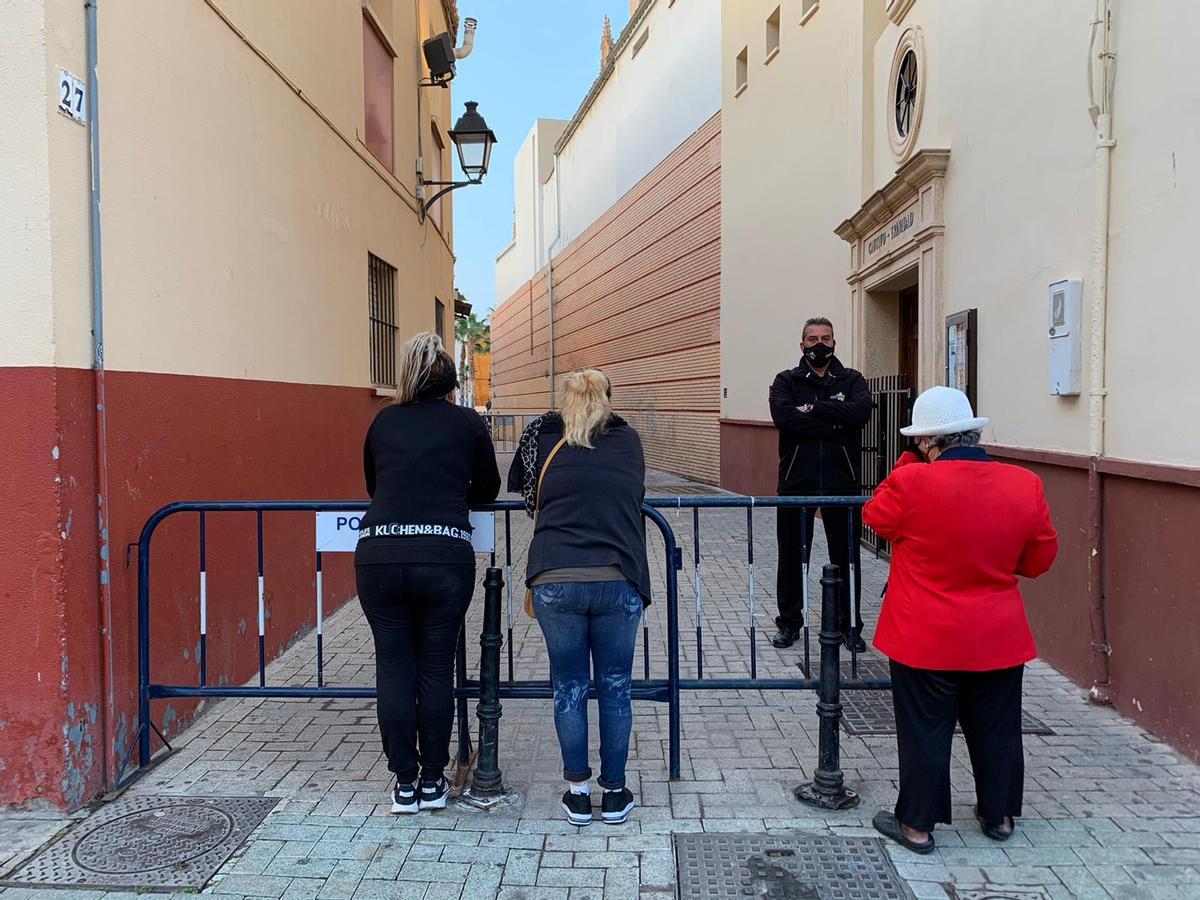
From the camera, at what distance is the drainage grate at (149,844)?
10.4 ft

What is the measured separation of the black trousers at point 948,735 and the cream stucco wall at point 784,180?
7057 mm

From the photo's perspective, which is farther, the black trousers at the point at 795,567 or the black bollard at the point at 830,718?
the black trousers at the point at 795,567

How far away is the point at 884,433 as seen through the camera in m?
8.80

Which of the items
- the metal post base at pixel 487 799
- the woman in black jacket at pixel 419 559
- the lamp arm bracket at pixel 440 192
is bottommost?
the metal post base at pixel 487 799

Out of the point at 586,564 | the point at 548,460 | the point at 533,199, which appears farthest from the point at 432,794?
the point at 533,199

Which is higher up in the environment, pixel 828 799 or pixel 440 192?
pixel 440 192

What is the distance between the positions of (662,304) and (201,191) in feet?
47.5

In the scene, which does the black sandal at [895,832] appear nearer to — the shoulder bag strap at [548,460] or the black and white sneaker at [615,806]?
the black and white sneaker at [615,806]

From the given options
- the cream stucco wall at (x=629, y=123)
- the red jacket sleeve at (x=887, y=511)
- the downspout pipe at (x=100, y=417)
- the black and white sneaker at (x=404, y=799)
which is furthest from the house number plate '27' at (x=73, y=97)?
the cream stucco wall at (x=629, y=123)

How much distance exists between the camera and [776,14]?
1236 centimetres

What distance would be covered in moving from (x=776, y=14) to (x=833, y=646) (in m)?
11.1

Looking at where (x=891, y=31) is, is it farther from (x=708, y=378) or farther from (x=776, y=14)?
(x=708, y=378)

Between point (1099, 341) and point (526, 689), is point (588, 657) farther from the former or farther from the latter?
point (1099, 341)

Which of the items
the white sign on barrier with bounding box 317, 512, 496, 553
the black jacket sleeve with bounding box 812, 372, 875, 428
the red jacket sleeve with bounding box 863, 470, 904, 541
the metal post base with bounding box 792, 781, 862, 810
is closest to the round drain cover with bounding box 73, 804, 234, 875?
the white sign on barrier with bounding box 317, 512, 496, 553
